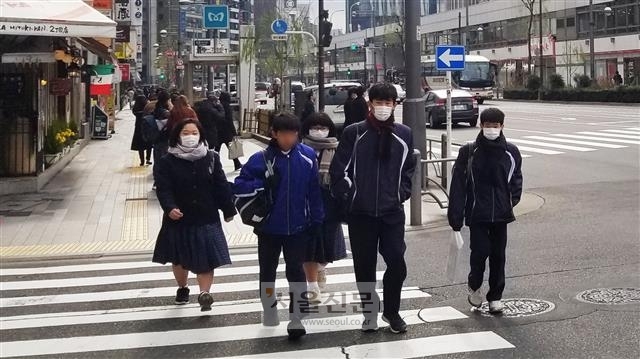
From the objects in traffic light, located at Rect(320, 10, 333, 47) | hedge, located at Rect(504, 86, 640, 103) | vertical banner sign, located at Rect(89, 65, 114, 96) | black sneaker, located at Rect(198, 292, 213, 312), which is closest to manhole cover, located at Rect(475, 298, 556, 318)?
black sneaker, located at Rect(198, 292, 213, 312)

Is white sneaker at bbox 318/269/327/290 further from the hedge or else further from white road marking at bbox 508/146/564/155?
the hedge

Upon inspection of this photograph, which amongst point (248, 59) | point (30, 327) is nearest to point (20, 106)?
point (30, 327)

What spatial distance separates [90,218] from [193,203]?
599cm

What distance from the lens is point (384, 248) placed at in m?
5.55

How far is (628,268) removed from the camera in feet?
24.9

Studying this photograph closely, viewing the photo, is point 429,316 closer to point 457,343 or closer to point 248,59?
point 457,343

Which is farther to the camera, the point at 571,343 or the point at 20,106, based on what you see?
the point at 20,106

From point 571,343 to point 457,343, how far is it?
82cm

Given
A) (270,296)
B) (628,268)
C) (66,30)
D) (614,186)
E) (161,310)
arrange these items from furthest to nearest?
(614,186), (66,30), (628,268), (161,310), (270,296)

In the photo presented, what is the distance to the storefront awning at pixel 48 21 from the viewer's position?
1214cm

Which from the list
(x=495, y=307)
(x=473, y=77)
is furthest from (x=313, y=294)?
(x=473, y=77)

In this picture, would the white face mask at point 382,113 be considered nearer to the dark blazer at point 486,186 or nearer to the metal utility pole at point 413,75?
the dark blazer at point 486,186

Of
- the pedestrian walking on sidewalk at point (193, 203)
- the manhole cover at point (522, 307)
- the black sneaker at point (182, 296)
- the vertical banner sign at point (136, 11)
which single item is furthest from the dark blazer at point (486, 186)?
the vertical banner sign at point (136, 11)

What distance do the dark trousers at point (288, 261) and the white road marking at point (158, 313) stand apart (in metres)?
0.76
